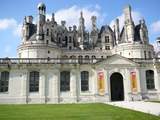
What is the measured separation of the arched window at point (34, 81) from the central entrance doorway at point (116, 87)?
46.0 ft

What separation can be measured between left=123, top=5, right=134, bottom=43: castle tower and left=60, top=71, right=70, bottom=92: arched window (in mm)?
26734

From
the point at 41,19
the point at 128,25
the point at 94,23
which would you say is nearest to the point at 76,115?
the point at 41,19

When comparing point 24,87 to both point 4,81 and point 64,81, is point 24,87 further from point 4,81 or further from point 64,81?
point 64,81

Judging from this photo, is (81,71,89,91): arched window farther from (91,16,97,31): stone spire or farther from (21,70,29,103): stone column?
(91,16,97,31): stone spire

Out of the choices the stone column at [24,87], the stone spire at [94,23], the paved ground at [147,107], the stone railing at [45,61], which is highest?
the stone spire at [94,23]

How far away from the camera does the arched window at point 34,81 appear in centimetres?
3750

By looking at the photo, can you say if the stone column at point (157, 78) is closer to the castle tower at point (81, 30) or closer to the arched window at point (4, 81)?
the arched window at point (4, 81)

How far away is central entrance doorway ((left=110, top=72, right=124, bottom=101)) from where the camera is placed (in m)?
41.3

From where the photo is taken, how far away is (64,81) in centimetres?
3834

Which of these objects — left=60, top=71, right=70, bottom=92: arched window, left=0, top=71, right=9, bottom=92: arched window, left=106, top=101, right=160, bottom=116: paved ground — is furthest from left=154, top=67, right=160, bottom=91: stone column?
left=0, top=71, right=9, bottom=92: arched window

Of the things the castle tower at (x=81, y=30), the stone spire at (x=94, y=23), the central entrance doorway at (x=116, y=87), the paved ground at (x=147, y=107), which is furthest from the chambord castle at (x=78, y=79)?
the stone spire at (x=94, y=23)

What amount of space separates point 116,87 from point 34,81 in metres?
15.5

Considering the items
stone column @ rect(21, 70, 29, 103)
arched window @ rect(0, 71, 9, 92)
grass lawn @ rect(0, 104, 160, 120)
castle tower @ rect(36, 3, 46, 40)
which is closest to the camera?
grass lawn @ rect(0, 104, 160, 120)

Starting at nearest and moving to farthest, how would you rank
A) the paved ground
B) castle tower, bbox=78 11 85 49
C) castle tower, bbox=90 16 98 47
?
the paved ground < castle tower, bbox=78 11 85 49 < castle tower, bbox=90 16 98 47
